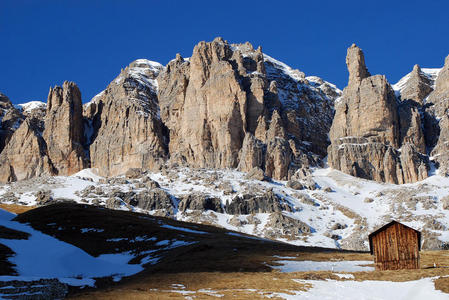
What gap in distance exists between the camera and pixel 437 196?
621ft

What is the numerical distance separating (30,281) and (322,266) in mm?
37045

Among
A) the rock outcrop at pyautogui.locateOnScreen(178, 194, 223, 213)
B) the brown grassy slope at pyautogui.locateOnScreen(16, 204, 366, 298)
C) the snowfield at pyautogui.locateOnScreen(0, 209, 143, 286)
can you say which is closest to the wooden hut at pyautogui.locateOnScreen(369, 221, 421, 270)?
the brown grassy slope at pyautogui.locateOnScreen(16, 204, 366, 298)

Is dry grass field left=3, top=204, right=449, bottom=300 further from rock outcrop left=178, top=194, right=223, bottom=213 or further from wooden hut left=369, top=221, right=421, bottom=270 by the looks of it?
rock outcrop left=178, top=194, right=223, bottom=213

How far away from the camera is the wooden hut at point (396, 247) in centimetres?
5391

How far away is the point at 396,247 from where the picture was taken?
54469 millimetres

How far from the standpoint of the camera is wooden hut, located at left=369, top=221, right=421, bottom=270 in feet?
177

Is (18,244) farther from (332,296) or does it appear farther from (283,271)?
(332,296)

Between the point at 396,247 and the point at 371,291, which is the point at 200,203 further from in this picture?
the point at 371,291

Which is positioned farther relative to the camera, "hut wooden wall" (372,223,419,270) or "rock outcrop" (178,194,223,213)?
"rock outcrop" (178,194,223,213)

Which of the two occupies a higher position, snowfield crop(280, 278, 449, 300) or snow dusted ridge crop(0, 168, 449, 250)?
snow dusted ridge crop(0, 168, 449, 250)

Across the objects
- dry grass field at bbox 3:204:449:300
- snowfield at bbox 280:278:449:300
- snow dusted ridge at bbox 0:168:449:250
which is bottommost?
snowfield at bbox 280:278:449:300

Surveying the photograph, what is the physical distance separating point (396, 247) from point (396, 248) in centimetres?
12

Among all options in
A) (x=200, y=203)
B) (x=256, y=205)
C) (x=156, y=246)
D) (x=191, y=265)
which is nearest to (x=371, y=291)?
(x=191, y=265)

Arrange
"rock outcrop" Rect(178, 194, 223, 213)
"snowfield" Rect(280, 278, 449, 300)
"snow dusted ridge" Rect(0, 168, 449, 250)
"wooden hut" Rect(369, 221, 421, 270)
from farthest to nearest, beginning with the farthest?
1. "rock outcrop" Rect(178, 194, 223, 213)
2. "snow dusted ridge" Rect(0, 168, 449, 250)
3. "wooden hut" Rect(369, 221, 421, 270)
4. "snowfield" Rect(280, 278, 449, 300)
